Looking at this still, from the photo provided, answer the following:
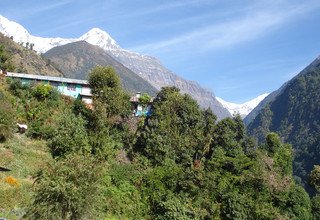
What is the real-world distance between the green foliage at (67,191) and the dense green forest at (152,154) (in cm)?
630

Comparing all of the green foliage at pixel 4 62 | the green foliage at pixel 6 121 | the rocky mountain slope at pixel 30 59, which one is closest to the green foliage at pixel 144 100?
the green foliage at pixel 6 121

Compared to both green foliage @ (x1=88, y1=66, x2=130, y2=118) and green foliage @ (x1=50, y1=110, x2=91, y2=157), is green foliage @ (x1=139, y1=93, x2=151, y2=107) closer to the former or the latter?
green foliage @ (x1=88, y1=66, x2=130, y2=118)

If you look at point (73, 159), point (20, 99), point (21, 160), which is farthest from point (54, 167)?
point (20, 99)

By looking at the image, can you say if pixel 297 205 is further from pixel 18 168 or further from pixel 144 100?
pixel 18 168

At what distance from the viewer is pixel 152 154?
114ft

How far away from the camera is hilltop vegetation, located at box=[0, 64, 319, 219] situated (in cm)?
2995

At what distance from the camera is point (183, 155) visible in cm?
3538

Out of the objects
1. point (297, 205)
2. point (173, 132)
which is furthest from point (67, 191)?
point (297, 205)

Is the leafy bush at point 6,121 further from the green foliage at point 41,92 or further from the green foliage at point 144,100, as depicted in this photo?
the green foliage at point 144,100

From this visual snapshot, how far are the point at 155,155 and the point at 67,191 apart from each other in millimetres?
17140

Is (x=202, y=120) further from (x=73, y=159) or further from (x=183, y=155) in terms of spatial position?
(x=73, y=159)

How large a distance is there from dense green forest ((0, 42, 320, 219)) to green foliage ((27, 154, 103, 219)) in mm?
6303

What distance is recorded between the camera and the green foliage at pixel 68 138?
1238 inches

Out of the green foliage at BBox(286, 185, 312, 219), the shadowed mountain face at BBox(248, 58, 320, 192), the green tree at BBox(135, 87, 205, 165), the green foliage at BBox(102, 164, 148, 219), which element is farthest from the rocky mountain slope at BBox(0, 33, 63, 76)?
the green foliage at BBox(286, 185, 312, 219)
